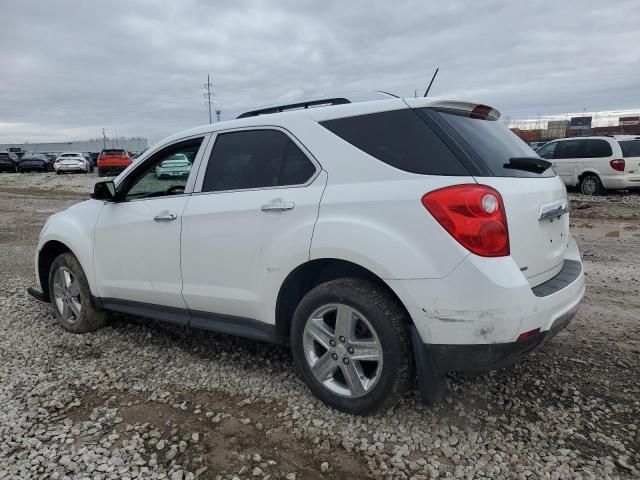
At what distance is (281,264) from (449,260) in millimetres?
1043

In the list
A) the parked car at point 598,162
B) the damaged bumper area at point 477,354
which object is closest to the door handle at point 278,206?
the damaged bumper area at point 477,354

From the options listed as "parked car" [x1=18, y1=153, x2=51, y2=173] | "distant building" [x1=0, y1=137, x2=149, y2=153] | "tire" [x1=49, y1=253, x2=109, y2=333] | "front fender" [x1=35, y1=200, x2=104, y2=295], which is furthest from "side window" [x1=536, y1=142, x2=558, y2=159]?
"distant building" [x1=0, y1=137, x2=149, y2=153]

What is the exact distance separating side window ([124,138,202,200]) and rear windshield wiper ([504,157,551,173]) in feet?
7.28

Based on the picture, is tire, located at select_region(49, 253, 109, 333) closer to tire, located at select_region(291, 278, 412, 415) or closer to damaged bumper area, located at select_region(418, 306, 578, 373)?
tire, located at select_region(291, 278, 412, 415)

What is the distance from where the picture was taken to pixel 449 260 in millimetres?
2582

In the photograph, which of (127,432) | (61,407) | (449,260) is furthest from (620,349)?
(61,407)

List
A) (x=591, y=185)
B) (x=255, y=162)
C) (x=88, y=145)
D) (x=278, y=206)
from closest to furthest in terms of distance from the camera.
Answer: (x=278, y=206), (x=255, y=162), (x=591, y=185), (x=88, y=145)

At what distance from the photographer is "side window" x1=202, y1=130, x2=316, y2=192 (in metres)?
3.25

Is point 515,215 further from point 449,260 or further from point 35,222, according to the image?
point 35,222

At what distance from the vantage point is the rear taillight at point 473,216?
101 inches

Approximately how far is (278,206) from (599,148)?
13.8 m

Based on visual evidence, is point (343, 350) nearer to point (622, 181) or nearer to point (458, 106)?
point (458, 106)

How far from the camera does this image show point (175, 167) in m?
4.07

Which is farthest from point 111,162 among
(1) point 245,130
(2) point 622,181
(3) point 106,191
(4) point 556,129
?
(4) point 556,129
